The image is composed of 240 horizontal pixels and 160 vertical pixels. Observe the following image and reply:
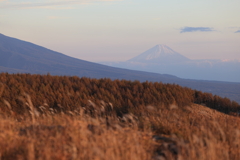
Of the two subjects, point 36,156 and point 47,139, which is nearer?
point 36,156

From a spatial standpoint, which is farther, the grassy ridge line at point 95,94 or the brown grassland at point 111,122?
the grassy ridge line at point 95,94

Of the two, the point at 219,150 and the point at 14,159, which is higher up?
the point at 219,150

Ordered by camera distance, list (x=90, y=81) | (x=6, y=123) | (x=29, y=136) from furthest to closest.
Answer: (x=90, y=81) → (x=6, y=123) → (x=29, y=136)

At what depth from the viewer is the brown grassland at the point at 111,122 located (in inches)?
205

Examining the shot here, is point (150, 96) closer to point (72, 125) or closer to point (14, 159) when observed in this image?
point (72, 125)

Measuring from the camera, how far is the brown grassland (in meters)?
5.22

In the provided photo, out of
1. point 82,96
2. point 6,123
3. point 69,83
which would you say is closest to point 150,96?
point 82,96

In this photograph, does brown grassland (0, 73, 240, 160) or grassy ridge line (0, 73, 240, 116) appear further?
grassy ridge line (0, 73, 240, 116)

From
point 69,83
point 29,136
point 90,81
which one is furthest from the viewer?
point 90,81

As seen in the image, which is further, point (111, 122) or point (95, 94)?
point (95, 94)

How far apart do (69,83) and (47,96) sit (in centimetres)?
217

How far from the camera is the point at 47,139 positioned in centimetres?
577

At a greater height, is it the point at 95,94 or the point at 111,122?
the point at 95,94

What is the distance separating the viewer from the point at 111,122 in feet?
25.7
